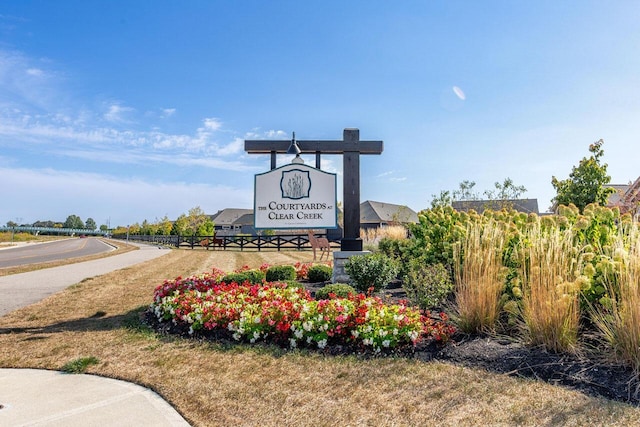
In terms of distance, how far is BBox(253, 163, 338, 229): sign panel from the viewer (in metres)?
A: 7.56

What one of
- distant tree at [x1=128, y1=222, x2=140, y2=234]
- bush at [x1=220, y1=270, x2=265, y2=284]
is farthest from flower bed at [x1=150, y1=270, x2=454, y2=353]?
distant tree at [x1=128, y1=222, x2=140, y2=234]

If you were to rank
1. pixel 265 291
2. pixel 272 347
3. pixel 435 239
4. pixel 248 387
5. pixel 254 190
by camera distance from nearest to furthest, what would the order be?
pixel 248 387, pixel 272 347, pixel 265 291, pixel 435 239, pixel 254 190

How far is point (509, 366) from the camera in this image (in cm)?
332

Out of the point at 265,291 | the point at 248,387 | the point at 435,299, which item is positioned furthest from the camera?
the point at 265,291

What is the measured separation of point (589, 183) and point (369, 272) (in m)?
9.07

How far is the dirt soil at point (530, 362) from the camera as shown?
2.91m

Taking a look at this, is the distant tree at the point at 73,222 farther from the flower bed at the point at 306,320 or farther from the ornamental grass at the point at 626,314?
the ornamental grass at the point at 626,314

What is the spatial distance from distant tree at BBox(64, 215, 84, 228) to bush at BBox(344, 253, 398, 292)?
527 feet

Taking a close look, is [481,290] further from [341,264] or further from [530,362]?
[341,264]

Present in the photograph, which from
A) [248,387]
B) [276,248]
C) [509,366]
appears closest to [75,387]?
[248,387]

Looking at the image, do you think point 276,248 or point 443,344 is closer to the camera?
point 443,344

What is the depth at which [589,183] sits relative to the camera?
11469 millimetres

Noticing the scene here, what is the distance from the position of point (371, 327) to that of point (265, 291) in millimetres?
2189

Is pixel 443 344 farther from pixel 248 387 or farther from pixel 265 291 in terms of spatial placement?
pixel 265 291
